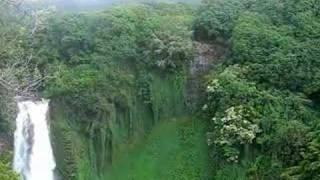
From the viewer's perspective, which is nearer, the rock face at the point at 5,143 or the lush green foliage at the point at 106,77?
the rock face at the point at 5,143

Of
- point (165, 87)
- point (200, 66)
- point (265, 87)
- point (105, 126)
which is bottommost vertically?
point (105, 126)

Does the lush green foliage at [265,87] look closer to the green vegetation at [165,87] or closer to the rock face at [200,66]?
the green vegetation at [165,87]

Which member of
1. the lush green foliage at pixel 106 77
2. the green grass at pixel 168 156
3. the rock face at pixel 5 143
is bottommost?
the green grass at pixel 168 156

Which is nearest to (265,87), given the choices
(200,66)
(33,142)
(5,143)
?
(200,66)

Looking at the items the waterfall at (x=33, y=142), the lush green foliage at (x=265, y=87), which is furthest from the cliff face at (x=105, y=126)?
the lush green foliage at (x=265, y=87)

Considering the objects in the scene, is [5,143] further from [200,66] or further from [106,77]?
[200,66]

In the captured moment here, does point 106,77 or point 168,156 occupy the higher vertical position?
point 106,77

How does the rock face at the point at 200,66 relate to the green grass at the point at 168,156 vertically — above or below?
above
